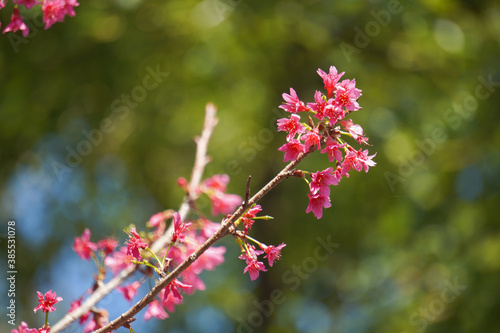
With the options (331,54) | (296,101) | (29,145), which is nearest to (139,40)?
(29,145)

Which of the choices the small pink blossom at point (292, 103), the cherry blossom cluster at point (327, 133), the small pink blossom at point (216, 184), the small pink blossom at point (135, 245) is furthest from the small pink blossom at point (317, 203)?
the small pink blossom at point (216, 184)

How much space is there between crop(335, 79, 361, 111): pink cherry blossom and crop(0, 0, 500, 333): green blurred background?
460 centimetres

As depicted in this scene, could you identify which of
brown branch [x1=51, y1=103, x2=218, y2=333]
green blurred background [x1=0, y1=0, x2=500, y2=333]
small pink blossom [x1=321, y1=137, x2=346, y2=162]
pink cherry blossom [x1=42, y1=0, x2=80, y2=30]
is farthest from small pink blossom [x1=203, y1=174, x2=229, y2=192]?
green blurred background [x1=0, y1=0, x2=500, y2=333]

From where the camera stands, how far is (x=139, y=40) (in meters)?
6.28

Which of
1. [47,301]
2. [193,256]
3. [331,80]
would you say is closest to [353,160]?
[331,80]

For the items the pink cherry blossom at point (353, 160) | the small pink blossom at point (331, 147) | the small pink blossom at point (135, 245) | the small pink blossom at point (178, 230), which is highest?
the small pink blossom at point (135, 245)

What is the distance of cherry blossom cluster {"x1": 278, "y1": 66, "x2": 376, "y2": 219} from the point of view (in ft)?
4.55

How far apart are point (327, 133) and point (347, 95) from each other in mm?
136

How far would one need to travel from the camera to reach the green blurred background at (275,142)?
6.09 m

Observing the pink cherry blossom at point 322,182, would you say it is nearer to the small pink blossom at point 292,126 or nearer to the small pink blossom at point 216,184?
the small pink blossom at point 292,126

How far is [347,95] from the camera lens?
1438 millimetres

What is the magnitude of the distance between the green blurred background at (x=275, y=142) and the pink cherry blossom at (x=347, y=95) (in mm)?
4599

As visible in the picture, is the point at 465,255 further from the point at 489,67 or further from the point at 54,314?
the point at 54,314

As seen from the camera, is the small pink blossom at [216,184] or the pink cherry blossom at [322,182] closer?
the pink cherry blossom at [322,182]
